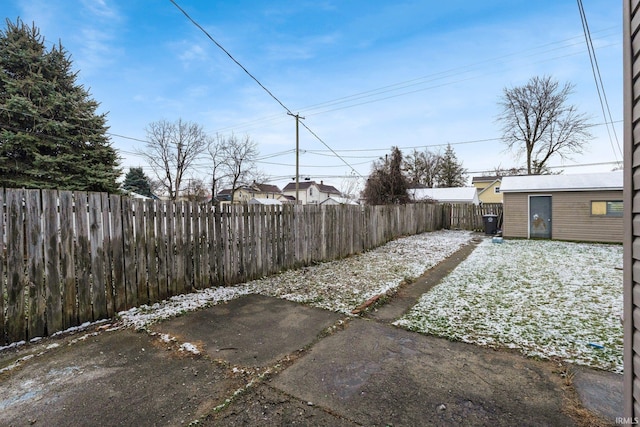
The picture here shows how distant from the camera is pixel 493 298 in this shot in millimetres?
4434

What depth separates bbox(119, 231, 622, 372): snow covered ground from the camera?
304 cm

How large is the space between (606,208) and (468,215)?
6.66 meters

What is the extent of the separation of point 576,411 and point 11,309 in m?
4.85

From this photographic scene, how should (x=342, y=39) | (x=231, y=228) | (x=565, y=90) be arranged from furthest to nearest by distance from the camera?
(x=565, y=90)
(x=342, y=39)
(x=231, y=228)

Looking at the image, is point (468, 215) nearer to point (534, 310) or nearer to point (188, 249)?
point (534, 310)

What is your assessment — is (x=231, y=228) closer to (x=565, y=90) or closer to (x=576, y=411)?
(x=576, y=411)

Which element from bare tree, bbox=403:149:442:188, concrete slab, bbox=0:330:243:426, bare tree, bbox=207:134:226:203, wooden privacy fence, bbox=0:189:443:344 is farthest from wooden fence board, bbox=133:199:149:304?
bare tree, bbox=403:149:442:188

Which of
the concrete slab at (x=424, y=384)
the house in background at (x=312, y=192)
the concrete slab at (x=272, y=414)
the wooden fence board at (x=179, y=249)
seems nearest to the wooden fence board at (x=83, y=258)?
the wooden fence board at (x=179, y=249)

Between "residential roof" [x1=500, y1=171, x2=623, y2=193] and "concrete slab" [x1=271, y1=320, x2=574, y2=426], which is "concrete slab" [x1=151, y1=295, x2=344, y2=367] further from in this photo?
"residential roof" [x1=500, y1=171, x2=623, y2=193]

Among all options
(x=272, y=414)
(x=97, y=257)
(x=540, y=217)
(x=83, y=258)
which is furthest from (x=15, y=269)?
(x=540, y=217)

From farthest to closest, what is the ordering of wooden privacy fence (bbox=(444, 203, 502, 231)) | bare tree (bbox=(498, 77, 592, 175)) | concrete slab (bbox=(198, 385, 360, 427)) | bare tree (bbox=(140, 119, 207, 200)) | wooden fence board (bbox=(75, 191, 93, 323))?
1. bare tree (bbox=(140, 119, 207, 200))
2. bare tree (bbox=(498, 77, 592, 175))
3. wooden privacy fence (bbox=(444, 203, 502, 231))
4. wooden fence board (bbox=(75, 191, 93, 323))
5. concrete slab (bbox=(198, 385, 360, 427))

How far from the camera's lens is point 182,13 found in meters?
4.70

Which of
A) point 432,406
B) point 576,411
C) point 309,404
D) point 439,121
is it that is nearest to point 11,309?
point 309,404

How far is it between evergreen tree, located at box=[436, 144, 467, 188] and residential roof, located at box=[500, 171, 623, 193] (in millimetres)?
24949
